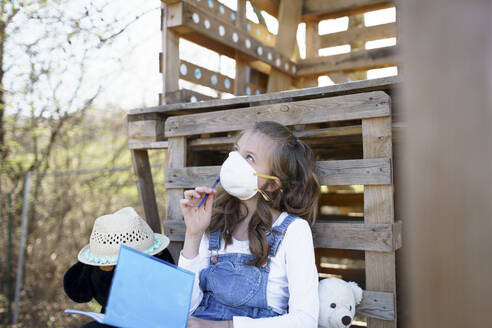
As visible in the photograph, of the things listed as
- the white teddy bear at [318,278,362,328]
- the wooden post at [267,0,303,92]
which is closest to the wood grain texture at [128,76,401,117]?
the white teddy bear at [318,278,362,328]

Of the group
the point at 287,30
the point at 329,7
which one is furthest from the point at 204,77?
the point at 329,7

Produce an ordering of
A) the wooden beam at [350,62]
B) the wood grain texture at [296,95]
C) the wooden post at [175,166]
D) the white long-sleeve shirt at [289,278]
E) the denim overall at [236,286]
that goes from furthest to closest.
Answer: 1. the wooden beam at [350,62]
2. the wooden post at [175,166]
3. the wood grain texture at [296,95]
4. the denim overall at [236,286]
5. the white long-sleeve shirt at [289,278]

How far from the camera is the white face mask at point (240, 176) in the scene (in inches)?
82.5

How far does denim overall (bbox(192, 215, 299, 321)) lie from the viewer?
199 centimetres

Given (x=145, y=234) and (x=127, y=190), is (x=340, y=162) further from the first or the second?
(x=127, y=190)

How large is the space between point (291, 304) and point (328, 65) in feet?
9.51

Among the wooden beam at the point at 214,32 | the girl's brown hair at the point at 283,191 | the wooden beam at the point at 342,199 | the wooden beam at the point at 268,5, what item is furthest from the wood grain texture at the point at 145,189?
the wooden beam at the point at 268,5

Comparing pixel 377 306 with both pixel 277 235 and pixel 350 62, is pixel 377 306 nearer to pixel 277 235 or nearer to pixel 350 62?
pixel 277 235

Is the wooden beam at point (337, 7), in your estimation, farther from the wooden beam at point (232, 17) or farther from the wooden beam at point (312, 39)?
the wooden beam at point (232, 17)

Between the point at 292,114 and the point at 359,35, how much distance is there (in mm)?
2353

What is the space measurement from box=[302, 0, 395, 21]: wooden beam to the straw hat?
10.1ft

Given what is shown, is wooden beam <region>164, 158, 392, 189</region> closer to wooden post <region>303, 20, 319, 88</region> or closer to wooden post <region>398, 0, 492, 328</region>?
wooden post <region>398, 0, 492, 328</region>

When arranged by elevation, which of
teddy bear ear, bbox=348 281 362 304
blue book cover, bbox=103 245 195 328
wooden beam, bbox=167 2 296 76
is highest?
wooden beam, bbox=167 2 296 76

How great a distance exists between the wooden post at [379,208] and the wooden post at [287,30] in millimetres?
1989
